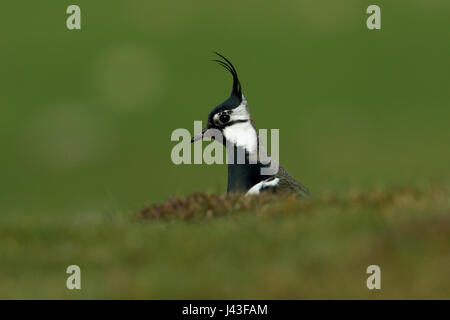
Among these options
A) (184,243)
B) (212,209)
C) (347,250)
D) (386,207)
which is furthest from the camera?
(212,209)

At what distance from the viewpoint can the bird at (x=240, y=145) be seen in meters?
11.6

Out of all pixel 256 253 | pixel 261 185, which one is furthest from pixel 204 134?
pixel 256 253

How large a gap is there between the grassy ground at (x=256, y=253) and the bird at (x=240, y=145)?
1.77 m

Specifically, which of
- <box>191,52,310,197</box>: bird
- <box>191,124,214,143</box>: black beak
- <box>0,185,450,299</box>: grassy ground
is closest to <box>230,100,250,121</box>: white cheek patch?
<box>191,52,310,197</box>: bird

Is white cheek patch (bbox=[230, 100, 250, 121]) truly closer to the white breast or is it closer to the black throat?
the white breast

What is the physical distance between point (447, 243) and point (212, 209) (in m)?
3.36

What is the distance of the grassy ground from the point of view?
7180 mm

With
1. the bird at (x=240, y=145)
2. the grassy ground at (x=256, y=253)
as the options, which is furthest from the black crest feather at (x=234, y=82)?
the grassy ground at (x=256, y=253)

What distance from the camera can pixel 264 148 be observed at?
477 inches

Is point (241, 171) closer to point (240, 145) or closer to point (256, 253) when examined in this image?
point (240, 145)

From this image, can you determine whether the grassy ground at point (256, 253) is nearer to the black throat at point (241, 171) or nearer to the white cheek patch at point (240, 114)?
the black throat at point (241, 171)
